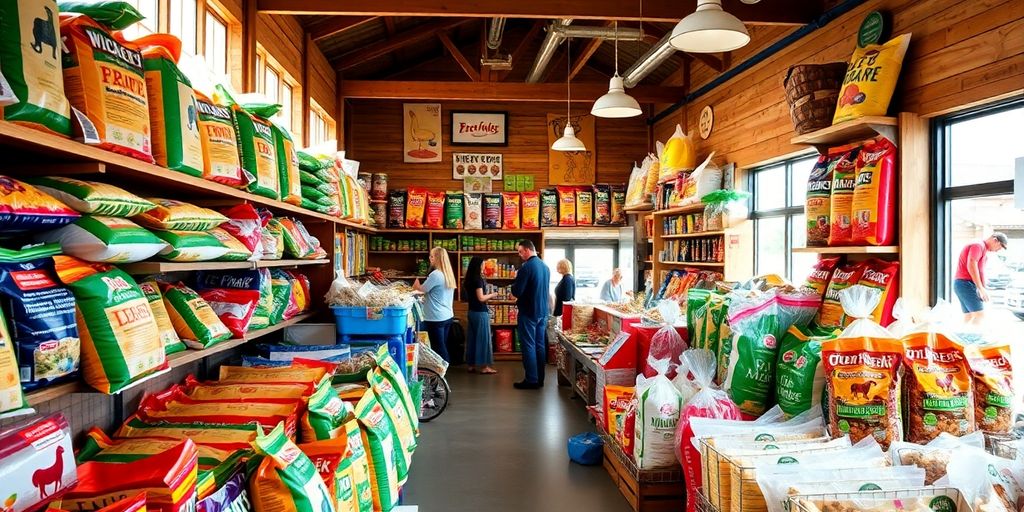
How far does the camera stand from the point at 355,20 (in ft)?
22.6

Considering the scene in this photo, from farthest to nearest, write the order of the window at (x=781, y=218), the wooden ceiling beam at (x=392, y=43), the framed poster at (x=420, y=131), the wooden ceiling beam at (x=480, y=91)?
the framed poster at (x=420, y=131)
the wooden ceiling beam at (x=480, y=91)
the wooden ceiling beam at (x=392, y=43)
the window at (x=781, y=218)

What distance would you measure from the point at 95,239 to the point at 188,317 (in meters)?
0.69

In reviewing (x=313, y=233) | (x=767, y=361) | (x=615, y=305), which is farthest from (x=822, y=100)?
(x=313, y=233)

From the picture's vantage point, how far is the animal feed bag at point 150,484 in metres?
1.65

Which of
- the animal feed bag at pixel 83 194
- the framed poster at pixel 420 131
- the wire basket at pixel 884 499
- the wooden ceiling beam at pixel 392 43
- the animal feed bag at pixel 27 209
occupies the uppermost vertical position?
the wooden ceiling beam at pixel 392 43

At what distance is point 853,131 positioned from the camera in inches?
169

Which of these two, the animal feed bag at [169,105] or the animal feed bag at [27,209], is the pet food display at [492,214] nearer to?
the animal feed bag at [169,105]

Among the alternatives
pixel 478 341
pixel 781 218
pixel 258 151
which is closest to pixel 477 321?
pixel 478 341

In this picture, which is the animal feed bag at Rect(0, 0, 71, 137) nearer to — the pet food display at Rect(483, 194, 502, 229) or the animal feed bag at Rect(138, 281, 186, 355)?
the animal feed bag at Rect(138, 281, 186, 355)

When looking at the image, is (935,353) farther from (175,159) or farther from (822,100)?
(175,159)

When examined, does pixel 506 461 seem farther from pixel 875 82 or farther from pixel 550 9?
pixel 550 9

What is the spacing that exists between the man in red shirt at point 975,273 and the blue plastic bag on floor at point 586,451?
244 cm

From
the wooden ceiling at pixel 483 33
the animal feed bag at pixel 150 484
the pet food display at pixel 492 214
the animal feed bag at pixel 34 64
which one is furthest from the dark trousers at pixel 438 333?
the animal feed bag at pixel 34 64

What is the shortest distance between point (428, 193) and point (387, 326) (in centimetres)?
562
